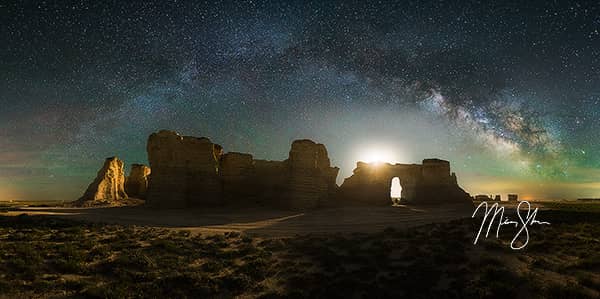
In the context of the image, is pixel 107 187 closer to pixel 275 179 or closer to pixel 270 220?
pixel 275 179

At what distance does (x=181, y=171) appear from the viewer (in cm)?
4578

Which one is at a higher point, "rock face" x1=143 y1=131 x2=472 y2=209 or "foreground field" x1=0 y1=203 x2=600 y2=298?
"rock face" x1=143 y1=131 x2=472 y2=209

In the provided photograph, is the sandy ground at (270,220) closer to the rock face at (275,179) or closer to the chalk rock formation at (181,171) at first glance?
the chalk rock formation at (181,171)

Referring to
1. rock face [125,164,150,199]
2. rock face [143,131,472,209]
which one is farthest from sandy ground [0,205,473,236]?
rock face [125,164,150,199]

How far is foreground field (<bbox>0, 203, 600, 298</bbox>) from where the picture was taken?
13.8 metres

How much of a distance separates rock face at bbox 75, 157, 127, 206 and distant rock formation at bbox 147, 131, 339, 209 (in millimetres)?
14720

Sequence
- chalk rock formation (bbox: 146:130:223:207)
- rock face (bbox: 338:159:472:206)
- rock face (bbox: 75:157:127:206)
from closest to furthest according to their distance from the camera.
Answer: chalk rock formation (bbox: 146:130:223:207)
rock face (bbox: 338:159:472:206)
rock face (bbox: 75:157:127:206)

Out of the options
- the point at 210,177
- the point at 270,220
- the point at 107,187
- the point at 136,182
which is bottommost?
the point at 270,220

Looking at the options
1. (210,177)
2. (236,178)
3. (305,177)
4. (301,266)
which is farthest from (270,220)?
(301,266)

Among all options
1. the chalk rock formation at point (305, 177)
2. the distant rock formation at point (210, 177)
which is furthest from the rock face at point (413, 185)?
the chalk rock formation at point (305, 177)

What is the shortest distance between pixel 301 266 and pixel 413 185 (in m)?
41.7

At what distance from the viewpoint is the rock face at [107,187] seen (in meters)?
54.5

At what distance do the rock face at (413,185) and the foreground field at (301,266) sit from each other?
95.5 ft

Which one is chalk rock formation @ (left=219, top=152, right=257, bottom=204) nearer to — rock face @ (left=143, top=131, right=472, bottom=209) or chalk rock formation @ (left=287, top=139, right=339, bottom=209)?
rock face @ (left=143, top=131, right=472, bottom=209)
